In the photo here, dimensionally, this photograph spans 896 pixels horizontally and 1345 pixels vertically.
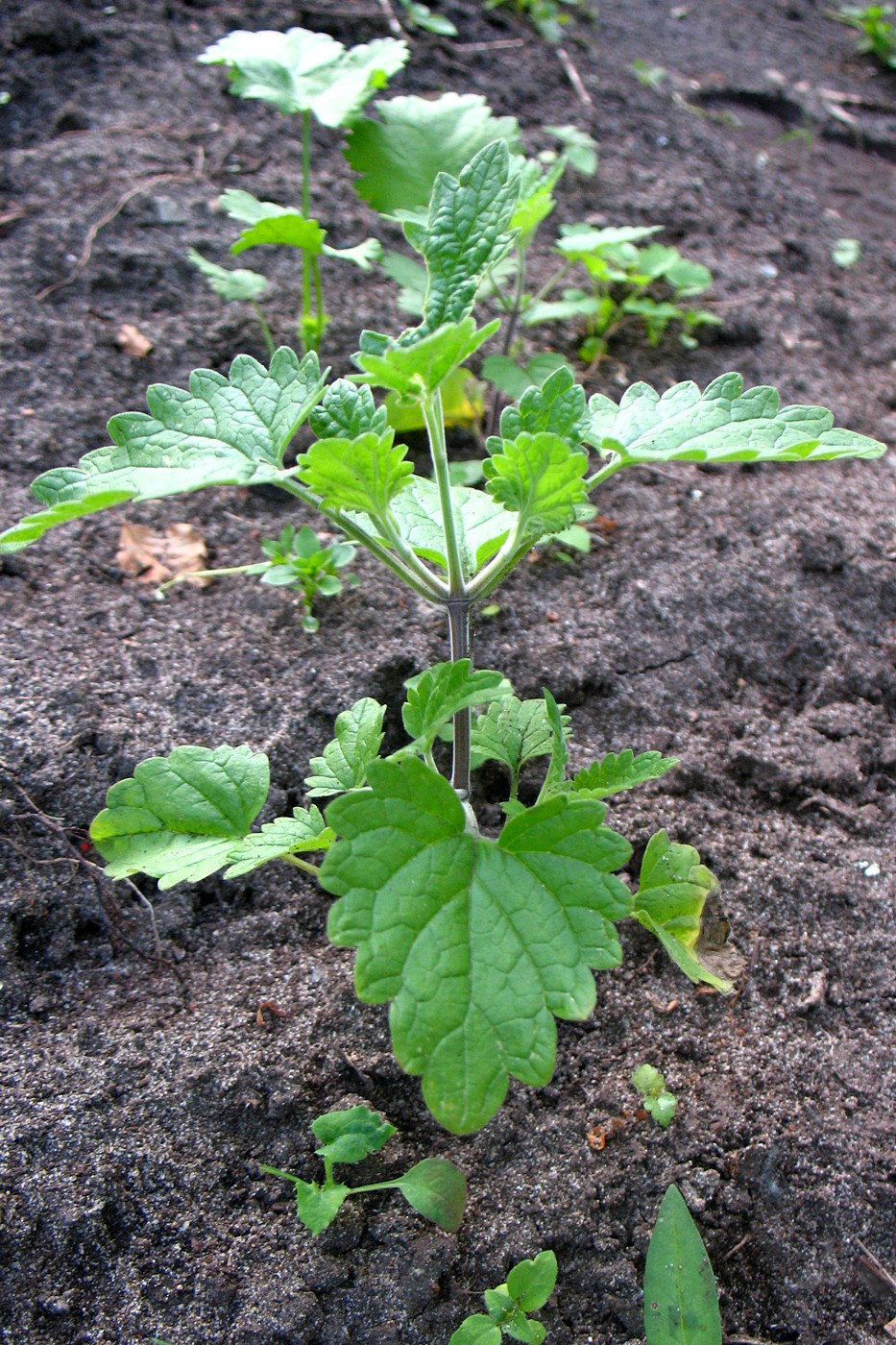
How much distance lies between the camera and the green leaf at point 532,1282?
50.1 inches

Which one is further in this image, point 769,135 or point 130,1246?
point 769,135

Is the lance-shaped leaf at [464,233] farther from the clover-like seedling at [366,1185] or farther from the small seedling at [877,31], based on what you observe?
the small seedling at [877,31]

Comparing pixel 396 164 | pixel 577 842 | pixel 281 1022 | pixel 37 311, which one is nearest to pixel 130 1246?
pixel 281 1022

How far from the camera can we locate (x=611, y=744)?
1917 mm

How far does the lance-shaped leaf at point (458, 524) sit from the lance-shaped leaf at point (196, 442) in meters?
0.21

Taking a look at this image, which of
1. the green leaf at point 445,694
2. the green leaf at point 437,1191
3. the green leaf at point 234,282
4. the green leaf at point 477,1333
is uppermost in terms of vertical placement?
the green leaf at point 445,694

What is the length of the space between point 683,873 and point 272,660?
2.96 ft

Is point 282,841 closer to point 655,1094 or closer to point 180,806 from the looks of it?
point 180,806

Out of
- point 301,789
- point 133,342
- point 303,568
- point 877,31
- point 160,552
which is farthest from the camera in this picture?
point 877,31

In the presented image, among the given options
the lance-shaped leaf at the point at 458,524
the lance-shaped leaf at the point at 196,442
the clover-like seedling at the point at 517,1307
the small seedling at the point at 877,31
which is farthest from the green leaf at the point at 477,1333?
the small seedling at the point at 877,31

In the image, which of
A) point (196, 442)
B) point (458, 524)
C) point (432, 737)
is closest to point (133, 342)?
point (196, 442)

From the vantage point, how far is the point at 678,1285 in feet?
4.35

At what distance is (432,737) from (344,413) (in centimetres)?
45

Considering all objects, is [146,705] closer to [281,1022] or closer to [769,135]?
[281,1022]
